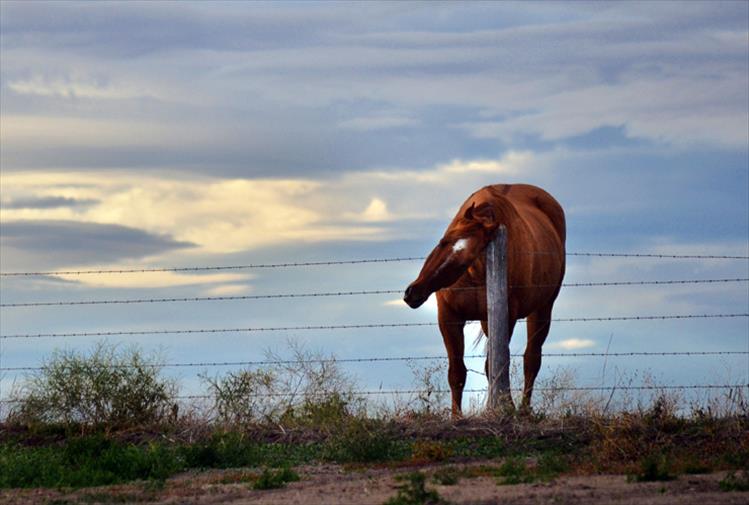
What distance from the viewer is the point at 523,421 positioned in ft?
39.3

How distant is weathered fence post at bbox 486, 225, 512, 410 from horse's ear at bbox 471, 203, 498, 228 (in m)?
0.28

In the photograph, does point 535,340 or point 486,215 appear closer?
point 486,215

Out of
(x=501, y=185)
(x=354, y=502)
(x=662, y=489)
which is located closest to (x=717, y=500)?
(x=662, y=489)

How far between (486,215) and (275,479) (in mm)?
5206

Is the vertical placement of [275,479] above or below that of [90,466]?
below

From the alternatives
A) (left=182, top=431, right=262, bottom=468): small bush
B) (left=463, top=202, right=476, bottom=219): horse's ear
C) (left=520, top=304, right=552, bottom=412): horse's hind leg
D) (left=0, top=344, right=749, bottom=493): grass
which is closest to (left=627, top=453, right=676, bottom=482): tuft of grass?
Result: (left=0, top=344, right=749, bottom=493): grass

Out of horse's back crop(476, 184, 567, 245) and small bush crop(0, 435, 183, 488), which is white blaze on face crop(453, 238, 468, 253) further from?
small bush crop(0, 435, 183, 488)

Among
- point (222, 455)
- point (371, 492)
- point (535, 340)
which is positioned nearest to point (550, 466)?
point (371, 492)

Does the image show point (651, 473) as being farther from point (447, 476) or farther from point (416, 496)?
point (416, 496)

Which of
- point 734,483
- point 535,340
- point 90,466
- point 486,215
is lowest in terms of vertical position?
point 734,483

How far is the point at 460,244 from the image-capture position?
13250mm

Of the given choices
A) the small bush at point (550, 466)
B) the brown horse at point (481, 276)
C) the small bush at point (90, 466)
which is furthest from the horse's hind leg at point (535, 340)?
the small bush at point (90, 466)

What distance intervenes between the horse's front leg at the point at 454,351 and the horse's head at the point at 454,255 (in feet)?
1.52

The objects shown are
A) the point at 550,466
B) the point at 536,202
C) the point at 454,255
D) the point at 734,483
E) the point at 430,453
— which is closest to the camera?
the point at 734,483
